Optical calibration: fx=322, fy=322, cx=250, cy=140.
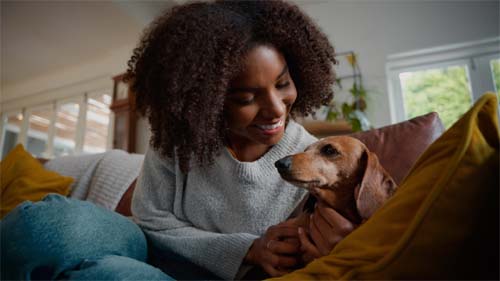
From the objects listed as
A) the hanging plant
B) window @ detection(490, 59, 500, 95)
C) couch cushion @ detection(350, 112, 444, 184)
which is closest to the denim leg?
couch cushion @ detection(350, 112, 444, 184)

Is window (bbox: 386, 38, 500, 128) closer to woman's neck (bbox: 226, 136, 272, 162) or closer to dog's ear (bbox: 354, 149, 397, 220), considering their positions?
woman's neck (bbox: 226, 136, 272, 162)

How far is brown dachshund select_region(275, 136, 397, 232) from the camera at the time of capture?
0.63 m

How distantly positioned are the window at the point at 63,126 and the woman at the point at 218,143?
11.7 feet

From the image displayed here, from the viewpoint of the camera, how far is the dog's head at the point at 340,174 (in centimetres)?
63

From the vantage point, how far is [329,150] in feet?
2.34

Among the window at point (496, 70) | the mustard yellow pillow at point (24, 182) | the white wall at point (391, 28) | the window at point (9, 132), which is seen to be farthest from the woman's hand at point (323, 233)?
the window at point (9, 132)

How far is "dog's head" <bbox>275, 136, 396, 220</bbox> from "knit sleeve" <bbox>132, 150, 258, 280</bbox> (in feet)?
0.64

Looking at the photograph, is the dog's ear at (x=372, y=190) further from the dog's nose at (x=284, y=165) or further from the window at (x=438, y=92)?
the window at (x=438, y=92)

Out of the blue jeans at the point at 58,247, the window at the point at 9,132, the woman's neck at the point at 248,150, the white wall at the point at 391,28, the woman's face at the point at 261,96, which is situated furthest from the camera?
the window at the point at 9,132

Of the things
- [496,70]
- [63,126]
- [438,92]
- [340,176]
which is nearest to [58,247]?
[340,176]

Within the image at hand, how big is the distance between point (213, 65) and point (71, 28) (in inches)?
133

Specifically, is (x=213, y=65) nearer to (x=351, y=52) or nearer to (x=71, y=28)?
(x=351, y=52)

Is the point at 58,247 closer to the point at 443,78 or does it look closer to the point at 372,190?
the point at 372,190

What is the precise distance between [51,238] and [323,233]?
48cm
